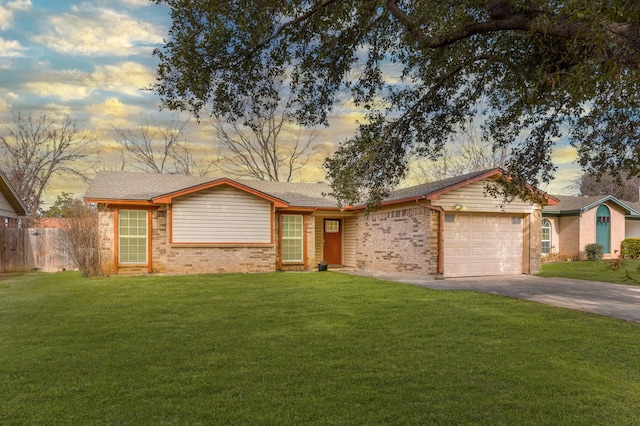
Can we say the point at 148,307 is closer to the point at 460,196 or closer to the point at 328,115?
the point at 328,115

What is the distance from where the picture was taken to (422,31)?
6980 millimetres

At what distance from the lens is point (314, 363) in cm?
518

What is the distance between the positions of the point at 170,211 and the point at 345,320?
399 inches

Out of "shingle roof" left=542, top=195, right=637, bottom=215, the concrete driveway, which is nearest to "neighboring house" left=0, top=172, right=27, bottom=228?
the concrete driveway

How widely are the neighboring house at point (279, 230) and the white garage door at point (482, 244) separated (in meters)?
0.04

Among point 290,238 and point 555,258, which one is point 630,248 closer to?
point 555,258

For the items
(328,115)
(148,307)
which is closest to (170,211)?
(148,307)

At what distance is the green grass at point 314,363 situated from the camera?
379 cm

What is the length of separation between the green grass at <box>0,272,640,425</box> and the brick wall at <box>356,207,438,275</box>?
486 cm

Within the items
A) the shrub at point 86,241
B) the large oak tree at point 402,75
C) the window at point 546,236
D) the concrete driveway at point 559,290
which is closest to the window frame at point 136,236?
the shrub at point 86,241

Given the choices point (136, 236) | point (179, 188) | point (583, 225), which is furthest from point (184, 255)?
point (583, 225)

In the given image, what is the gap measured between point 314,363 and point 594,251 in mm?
23348

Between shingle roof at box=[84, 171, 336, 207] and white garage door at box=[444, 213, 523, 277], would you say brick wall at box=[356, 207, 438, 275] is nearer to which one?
white garage door at box=[444, 213, 523, 277]

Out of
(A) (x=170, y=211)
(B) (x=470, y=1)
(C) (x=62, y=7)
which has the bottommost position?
(A) (x=170, y=211)
